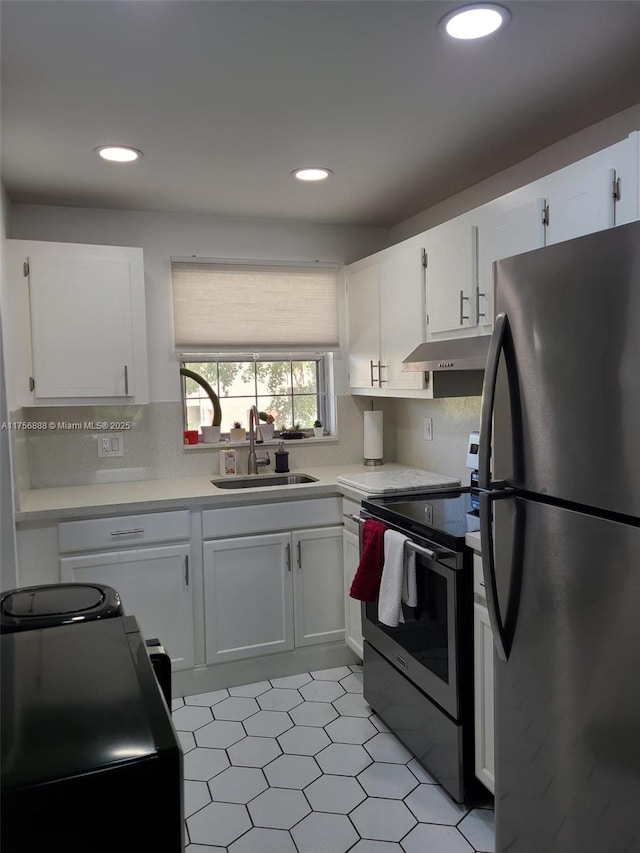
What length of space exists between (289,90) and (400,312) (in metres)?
1.32

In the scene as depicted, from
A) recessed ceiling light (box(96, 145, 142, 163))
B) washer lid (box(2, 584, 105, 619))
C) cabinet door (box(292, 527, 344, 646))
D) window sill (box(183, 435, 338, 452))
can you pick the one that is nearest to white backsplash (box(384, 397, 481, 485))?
window sill (box(183, 435, 338, 452))

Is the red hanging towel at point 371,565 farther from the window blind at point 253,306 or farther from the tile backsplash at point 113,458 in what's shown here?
the window blind at point 253,306

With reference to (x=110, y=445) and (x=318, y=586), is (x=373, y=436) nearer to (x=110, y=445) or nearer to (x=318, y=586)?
(x=318, y=586)

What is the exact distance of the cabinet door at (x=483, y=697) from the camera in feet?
6.50

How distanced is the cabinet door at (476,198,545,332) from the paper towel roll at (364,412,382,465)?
1320 mm

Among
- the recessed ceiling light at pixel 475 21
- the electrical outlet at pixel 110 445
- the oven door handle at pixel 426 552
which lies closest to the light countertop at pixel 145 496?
the electrical outlet at pixel 110 445

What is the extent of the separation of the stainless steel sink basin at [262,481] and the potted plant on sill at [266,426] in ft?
0.81

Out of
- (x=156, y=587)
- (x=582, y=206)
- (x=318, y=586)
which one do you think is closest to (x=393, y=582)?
(x=318, y=586)

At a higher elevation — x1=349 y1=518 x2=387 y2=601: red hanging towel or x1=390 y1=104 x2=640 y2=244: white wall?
x1=390 y1=104 x2=640 y2=244: white wall

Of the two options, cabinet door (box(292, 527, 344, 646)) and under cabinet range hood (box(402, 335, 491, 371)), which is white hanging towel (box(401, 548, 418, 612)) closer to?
under cabinet range hood (box(402, 335, 491, 371))

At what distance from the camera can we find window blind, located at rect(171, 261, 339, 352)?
3.40 meters

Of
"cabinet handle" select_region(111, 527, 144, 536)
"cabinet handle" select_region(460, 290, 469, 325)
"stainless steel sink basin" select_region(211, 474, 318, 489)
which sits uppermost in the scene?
"cabinet handle" select_region(460, 290, 469, 325)

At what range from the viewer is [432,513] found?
7.90 feet

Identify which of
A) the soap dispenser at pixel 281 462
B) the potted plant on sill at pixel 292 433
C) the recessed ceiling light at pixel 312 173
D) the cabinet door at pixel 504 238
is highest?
the recessed ceiling light at pixel 312 173
